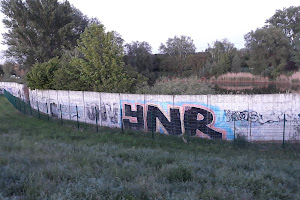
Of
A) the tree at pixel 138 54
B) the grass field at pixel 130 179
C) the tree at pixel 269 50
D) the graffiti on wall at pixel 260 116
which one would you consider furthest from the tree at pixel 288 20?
the grass field at pixel 130 179

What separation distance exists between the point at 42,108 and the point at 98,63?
23.0ft

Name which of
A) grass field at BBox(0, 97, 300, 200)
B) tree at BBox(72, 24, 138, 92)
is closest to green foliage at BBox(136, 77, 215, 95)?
tree at BBox(72, 24, 138, 92)

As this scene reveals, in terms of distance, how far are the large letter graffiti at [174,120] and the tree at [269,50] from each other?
25.5 m

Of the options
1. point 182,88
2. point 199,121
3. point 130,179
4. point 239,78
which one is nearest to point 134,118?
point 182,88

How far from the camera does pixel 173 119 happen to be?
1355 centimetres

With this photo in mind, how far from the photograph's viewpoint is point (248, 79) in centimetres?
3488

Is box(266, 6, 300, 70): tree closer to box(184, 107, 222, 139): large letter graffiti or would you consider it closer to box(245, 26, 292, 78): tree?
box(245, 26, 292, 78): tree

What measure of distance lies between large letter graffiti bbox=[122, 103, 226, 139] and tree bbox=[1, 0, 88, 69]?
2343cm

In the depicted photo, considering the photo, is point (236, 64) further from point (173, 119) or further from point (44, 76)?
point (173, 119)

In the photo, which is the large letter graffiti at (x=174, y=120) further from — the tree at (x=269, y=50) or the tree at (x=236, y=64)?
the tree at (x=236, y=64)

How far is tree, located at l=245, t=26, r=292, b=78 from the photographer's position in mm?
34500

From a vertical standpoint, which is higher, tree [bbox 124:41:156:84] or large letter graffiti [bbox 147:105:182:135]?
tree [bbox 124:41:156:84]

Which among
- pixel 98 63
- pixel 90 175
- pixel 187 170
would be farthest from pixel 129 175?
pixel 98 63

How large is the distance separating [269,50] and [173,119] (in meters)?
27.9
